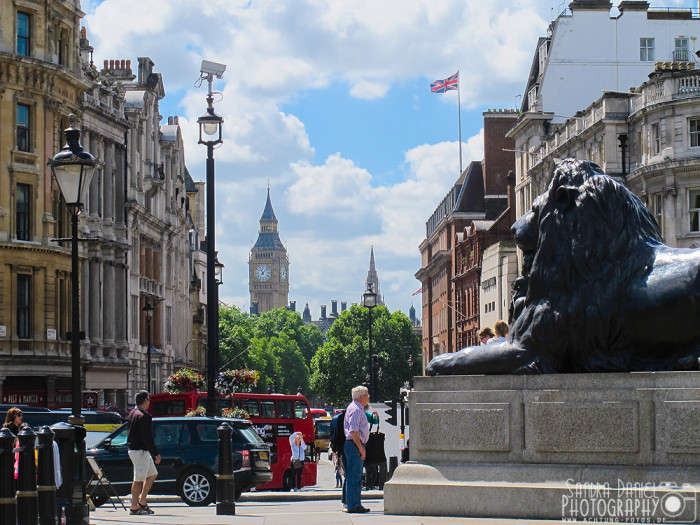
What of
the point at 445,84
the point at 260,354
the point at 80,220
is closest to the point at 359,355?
the point at 260,354

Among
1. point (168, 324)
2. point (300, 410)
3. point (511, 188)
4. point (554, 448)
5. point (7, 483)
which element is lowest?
point (300, 410)

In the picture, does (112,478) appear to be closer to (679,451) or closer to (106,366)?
(679,451)

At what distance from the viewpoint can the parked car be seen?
22.3m

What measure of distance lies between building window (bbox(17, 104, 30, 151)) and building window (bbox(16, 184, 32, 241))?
1.34 m

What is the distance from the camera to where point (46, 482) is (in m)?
12.4

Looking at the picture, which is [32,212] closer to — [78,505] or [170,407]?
[170,407]

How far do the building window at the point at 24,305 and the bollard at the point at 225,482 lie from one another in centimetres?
2948

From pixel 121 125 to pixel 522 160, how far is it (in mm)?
21901

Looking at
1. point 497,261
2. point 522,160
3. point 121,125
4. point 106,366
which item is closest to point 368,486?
point 106,366

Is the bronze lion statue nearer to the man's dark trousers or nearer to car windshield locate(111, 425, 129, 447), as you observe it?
the man's dark trousers

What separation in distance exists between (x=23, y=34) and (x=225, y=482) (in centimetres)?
3207

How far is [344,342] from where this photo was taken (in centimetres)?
13200

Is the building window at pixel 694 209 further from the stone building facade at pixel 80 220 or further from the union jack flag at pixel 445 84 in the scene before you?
the union jack flag at pixel 445 84

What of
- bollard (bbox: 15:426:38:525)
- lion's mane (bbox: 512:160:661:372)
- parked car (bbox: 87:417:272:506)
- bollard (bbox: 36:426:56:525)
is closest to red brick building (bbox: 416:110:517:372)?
parked car (bbox: 87:417:272:506)
